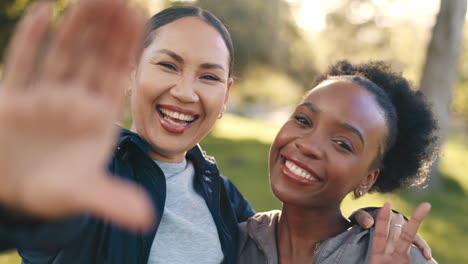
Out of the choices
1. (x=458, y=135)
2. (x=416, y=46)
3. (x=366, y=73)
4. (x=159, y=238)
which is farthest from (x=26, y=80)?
(x=458, y=135)

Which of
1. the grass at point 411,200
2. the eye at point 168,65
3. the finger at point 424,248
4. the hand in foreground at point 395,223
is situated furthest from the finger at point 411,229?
the grass at point 411,200

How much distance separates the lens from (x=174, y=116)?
6.61ft

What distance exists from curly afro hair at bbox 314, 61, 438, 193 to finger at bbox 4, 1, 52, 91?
5.20ft

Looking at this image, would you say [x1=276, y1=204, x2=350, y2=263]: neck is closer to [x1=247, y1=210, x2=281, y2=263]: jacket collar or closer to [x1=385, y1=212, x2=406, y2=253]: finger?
[x1=247, y1=210, x2=281, y2=263]: jacket collar

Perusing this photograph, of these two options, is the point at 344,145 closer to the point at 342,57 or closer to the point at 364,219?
the point at 364,219

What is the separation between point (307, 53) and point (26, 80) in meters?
14.5

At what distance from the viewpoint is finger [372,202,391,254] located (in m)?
1.93

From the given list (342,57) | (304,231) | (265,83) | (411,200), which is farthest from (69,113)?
(265,83)

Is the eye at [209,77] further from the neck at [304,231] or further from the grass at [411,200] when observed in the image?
the grass at [411,200]

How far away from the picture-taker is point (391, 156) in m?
2.34

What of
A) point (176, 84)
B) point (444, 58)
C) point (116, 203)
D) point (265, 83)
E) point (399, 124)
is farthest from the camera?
point (265, 83)

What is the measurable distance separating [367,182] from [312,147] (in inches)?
17.3

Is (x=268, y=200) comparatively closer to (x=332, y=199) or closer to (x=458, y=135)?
(x=332, y=199)

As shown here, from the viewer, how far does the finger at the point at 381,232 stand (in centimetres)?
193
